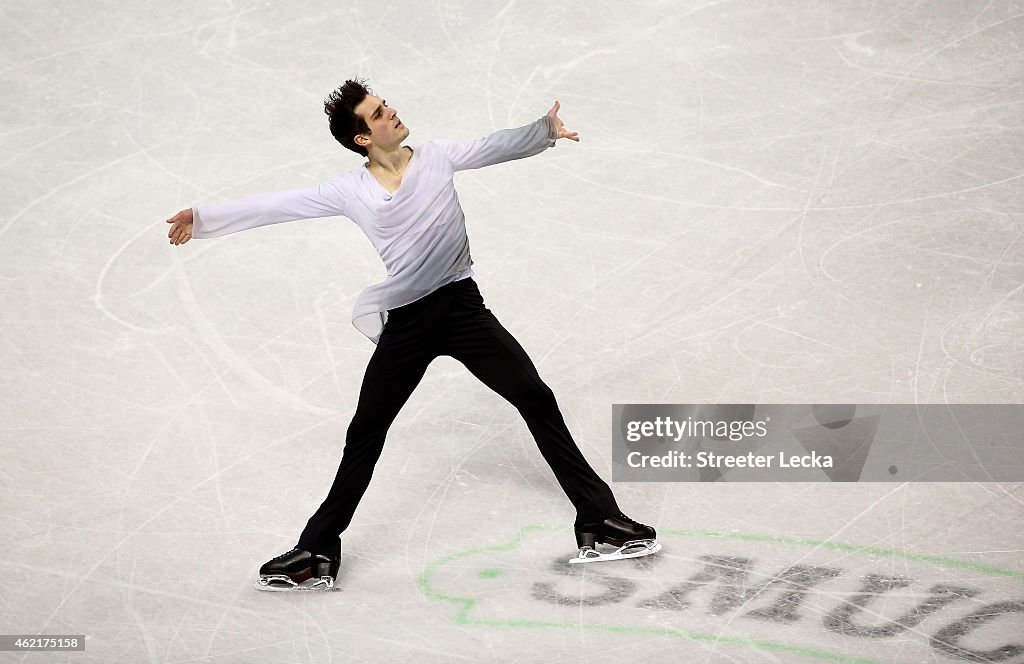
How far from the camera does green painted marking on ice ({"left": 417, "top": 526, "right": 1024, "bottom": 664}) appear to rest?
4.51 meters

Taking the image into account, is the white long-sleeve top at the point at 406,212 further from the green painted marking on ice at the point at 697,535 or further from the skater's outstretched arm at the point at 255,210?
the green painted marking on ice at the point at 697,535

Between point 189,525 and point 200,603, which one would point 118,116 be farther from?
point 200,603

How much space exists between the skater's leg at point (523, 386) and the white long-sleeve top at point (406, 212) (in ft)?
0.60

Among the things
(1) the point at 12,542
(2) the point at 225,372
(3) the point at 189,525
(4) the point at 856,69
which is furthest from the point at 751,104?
(1) the point at 12,542

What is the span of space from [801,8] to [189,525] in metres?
5.62

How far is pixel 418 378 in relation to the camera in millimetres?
5203

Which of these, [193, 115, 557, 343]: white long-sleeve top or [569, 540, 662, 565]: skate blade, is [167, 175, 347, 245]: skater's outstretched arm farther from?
[569, 540, 662, 565]: skate blade

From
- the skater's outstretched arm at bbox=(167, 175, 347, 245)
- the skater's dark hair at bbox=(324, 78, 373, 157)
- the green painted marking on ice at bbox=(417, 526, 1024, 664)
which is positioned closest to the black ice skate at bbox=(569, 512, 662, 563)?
the green painted marking on ice at bbox=(417, 526, 1024, 664)

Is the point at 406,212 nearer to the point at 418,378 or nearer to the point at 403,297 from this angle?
the point at 403,297

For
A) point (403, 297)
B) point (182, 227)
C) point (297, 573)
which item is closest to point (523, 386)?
point (403, 297)

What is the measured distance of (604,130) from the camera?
825 centimetres

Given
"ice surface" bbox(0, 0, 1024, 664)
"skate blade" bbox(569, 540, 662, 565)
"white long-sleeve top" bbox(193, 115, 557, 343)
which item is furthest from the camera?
"skate blade" bbox(569, 540, 662, 565)

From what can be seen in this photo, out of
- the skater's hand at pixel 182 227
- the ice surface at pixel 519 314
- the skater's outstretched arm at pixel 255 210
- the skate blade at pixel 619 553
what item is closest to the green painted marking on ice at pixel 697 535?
the ice surface at pixel 519 314

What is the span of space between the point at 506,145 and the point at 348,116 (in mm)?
612
